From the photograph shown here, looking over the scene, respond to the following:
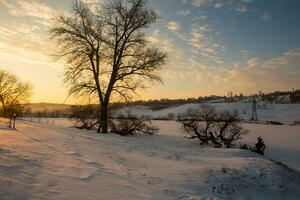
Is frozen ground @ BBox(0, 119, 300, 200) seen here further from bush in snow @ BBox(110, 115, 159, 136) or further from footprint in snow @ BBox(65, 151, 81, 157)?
bush in snow @ BBox(110, 115, 159, 136)

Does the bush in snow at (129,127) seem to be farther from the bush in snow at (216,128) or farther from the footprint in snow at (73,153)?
the footprint in snow at (73,153)

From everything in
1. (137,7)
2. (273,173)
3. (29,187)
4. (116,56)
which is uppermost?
(137,7)

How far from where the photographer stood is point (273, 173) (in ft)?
43.5

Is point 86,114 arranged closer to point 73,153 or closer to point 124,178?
point 73,153

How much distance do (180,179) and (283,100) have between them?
20131cm

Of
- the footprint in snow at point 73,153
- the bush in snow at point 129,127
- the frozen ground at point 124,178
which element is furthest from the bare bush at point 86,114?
the footprint in snow at point 73,153

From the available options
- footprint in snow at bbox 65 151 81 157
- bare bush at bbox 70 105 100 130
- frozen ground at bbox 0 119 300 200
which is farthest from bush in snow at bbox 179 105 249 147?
footprint in snow at bbox 65 151 81 157

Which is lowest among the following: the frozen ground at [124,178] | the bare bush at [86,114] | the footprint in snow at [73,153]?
the frozen ground at [124,178]

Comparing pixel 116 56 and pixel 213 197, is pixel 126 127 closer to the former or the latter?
pixel 116 56

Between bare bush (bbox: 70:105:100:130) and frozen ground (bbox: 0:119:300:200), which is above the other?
bare bush (bbox: 70:105:100:130)

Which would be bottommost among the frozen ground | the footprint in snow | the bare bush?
the frozen ground

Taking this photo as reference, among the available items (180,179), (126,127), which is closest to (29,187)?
(180,179)

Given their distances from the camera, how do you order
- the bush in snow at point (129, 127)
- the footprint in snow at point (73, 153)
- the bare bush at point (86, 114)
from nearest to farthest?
1. the footprint in snow at point (73, 153)
2. the bush in snow at point (129, 127)
3. the bare bush at point (86, 114)

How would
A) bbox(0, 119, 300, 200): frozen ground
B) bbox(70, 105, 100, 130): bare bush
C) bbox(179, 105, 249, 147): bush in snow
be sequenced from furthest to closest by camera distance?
1. bbox(70, 105, 100, 130): bare bush
2. bbox(179, 105, 249, 147): bush in snow
3. bbox(0, 119, 300, 200): frozen ground
